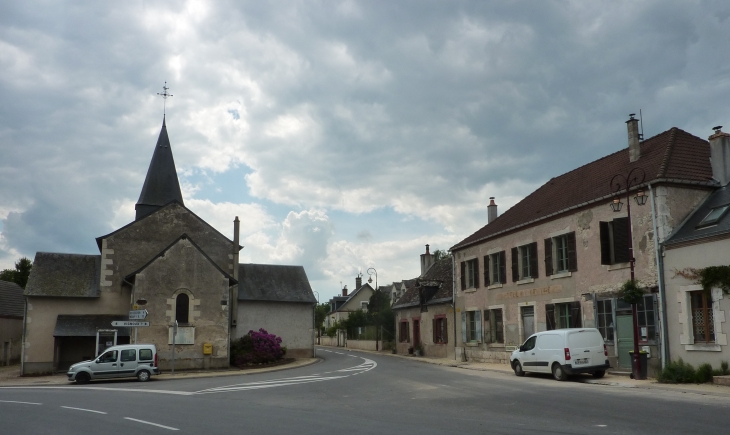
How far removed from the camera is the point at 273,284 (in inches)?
1532

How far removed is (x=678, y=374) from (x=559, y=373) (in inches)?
133

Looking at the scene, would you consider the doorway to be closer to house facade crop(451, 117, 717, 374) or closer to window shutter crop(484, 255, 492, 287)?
house facade crop(451, 117, 717, 374)

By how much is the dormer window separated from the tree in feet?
189

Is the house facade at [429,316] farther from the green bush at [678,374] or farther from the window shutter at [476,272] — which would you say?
the green bush at [678,374]

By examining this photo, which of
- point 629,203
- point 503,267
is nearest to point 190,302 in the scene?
point 503,267

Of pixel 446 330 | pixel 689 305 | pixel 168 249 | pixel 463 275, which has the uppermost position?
pixel 168 249

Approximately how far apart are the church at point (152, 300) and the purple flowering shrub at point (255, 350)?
1.46m

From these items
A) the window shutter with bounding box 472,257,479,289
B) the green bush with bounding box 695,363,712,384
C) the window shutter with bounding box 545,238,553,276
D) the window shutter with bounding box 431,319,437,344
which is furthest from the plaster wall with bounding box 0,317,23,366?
the green bush with bounding box 695,363,712,384

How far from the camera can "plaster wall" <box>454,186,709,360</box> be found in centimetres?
1983

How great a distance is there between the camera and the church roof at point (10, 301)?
3784 cm

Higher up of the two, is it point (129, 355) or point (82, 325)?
point (82, 325)

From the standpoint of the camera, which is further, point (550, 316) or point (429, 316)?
point (429, 316)

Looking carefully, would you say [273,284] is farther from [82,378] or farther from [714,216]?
[714,216]

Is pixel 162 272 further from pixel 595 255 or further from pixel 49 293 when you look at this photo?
pixel 595 255
